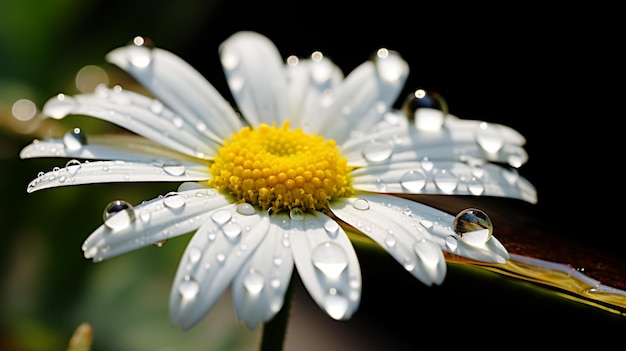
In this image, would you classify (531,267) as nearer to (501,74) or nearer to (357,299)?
(357,299)

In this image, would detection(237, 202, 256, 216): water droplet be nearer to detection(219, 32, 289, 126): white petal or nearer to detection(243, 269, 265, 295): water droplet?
detection(243, 269, 265, 295): water droplet

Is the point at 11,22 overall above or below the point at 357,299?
above

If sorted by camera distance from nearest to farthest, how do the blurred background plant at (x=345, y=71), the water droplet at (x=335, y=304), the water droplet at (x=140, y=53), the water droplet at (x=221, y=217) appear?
1. the water droplet at (x=335, y=304)
2. the water droplet at (x=221, y=217)
3. the water droplet at (x=140, y=53)
4. the blurred background plant at (x=345, y=71)

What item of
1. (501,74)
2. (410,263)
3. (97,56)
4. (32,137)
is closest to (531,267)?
(410,263)

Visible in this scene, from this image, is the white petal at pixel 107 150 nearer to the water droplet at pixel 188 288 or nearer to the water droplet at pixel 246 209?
the water droplet at pixel 246 209

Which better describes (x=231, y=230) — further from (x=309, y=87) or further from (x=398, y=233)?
(x=309, y=87)

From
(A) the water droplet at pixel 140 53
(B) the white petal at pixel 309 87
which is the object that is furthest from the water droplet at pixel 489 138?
(A) the water droplet at pixel 140 53

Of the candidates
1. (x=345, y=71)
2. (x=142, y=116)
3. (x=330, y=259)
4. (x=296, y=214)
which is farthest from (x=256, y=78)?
(x=345, y=71)

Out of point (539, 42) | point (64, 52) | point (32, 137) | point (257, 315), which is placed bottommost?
point (257, 315)
